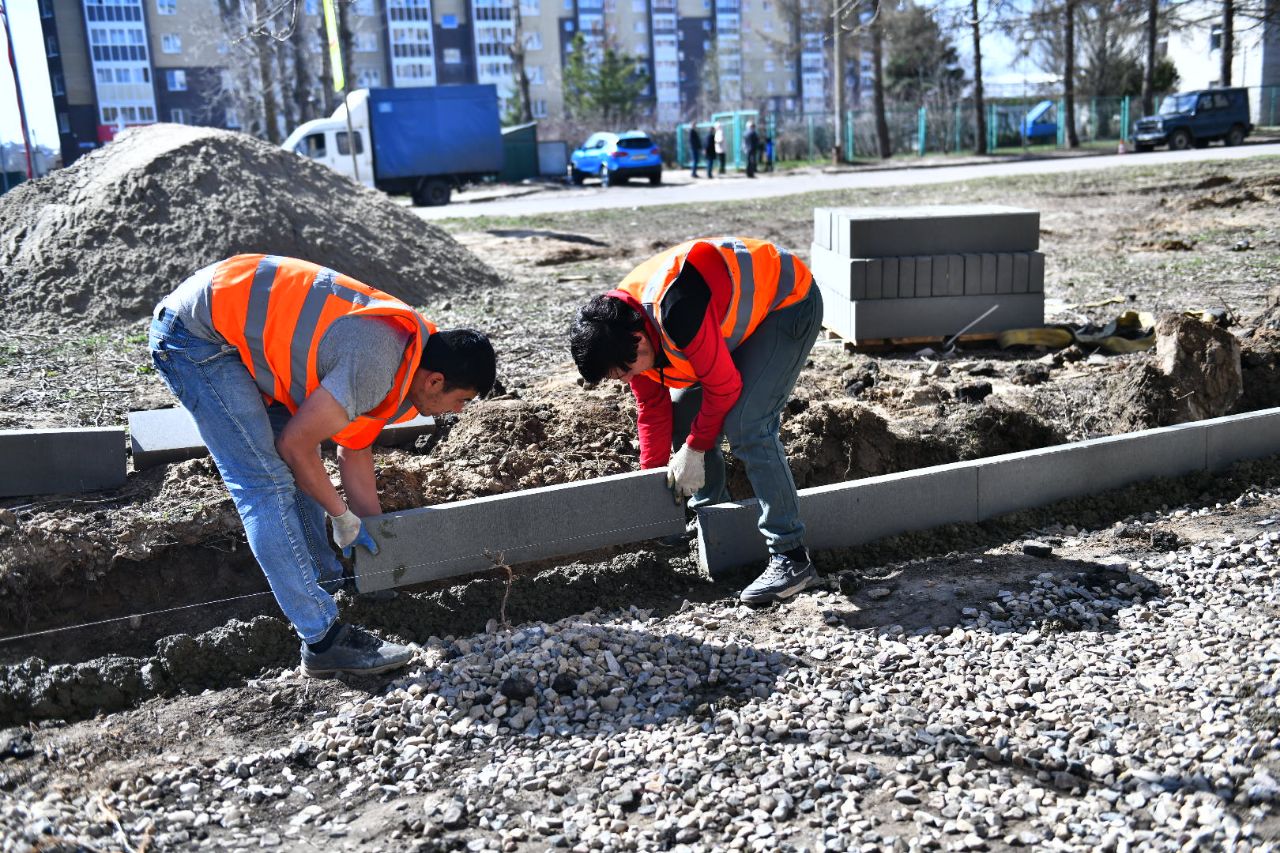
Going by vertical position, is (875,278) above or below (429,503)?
above

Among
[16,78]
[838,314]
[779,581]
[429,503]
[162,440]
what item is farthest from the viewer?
[16,78]

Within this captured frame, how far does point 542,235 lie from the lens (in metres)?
15.6

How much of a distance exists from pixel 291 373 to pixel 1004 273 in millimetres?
5653

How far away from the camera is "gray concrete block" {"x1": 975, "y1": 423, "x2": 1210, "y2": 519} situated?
16.1 feet

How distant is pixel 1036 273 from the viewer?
24.9 feet

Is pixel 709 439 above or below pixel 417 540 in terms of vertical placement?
above

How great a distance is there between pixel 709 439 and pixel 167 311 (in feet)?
6.14

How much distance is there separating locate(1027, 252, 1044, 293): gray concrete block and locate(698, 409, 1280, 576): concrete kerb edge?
2308mm

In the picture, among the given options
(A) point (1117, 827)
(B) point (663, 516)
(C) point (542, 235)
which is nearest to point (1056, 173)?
(C) point (542, 235)

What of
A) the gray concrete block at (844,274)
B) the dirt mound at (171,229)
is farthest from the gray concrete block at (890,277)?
the dirt mound at (171,229)

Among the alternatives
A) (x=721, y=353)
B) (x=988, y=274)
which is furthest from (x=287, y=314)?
(x=988, y=274)

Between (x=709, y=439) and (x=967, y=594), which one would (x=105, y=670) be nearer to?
(x=709, y=439)

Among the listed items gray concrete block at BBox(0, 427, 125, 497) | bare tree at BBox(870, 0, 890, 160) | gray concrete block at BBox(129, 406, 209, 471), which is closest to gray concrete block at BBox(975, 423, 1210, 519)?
gray concrete block at BBox(129, 406, 209, 471)

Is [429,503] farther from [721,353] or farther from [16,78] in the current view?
[16,78]
